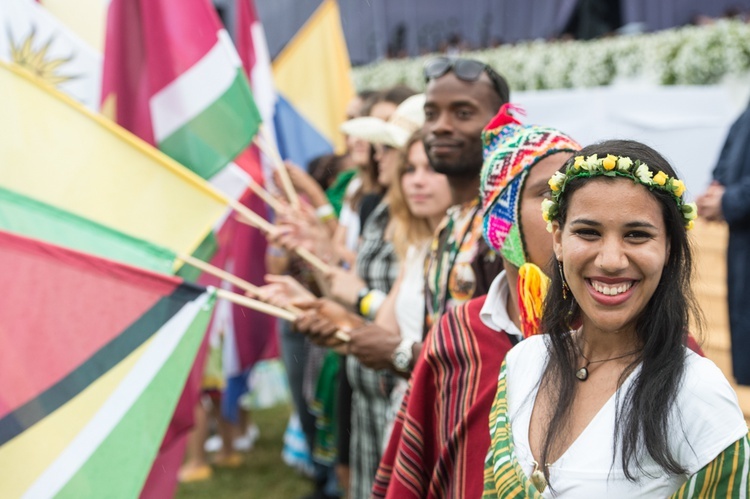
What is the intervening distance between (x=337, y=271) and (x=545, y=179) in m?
2.05

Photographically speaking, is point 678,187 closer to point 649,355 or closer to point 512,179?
point 649,355

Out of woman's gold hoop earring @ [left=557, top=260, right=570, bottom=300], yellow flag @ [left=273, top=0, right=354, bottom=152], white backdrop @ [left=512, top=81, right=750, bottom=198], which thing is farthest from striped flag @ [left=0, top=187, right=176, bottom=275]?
white backdrop @ [left=512, top=81, right=750, bottom=198]

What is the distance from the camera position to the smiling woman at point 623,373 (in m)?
1.79

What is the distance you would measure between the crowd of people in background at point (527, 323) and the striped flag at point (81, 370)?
2.13ft

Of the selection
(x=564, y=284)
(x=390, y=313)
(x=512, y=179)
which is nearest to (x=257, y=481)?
(x=390, y=313)

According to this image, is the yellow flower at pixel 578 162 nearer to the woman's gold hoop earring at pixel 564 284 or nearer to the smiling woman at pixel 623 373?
the smiling woman at pixel 623 373

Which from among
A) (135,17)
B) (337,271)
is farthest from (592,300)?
(135,17)

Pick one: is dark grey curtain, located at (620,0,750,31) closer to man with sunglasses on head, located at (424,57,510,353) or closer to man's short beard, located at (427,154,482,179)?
man with sunglasses on head, located at (424,57,510,353)

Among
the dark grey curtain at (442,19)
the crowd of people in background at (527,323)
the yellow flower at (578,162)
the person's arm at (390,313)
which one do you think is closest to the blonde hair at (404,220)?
the crowd of people in background at (527,323)

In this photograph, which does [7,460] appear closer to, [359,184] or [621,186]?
[621,186]

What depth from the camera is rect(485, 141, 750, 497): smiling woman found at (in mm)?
1786

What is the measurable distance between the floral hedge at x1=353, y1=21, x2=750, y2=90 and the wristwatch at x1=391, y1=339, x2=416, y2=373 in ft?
18.7

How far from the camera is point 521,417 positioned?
6.89 ft

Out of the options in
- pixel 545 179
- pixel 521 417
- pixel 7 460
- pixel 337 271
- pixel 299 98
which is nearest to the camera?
pixel 521 417
